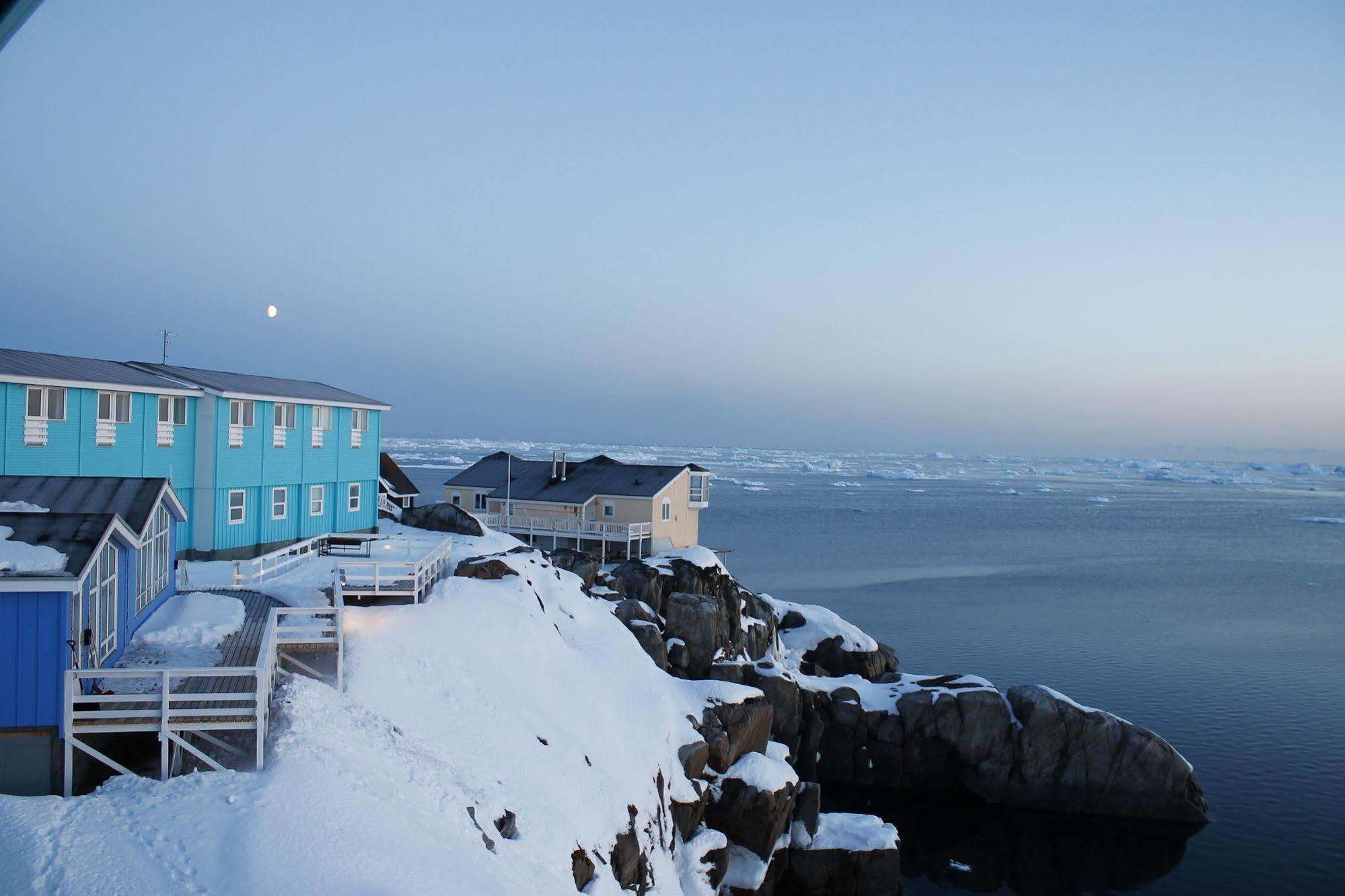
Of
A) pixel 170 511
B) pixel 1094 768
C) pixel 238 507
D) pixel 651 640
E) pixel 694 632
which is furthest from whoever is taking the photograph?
pixel 694 632

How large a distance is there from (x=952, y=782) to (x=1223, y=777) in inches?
405

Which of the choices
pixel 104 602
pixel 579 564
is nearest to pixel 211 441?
pixel 579 564

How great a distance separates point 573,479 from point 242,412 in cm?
2001

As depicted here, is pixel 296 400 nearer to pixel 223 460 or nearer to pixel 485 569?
pixel 223 460

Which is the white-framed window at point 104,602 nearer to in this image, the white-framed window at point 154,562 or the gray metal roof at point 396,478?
the white-framed window at point 154,562

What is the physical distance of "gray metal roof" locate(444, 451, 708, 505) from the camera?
45938 millimetres

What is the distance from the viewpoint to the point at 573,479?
158 ft

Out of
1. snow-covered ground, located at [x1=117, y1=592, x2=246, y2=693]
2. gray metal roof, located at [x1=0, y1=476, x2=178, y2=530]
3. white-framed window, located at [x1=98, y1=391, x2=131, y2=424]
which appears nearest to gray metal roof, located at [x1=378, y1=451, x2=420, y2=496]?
white-framed window, located at [x1=98, y1=391, x2=131, y2=424]

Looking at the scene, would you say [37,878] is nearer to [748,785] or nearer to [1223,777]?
[748,785]

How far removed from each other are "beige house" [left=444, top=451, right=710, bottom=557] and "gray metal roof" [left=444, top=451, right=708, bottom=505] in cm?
5

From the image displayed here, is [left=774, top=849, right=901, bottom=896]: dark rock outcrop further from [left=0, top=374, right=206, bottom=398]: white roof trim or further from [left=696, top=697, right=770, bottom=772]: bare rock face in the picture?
[left=0, top=374, right=206, bottom=398]: white roof trim

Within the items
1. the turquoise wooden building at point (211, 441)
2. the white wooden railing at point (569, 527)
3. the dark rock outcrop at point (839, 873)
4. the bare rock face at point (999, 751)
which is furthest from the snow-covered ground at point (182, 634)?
the white wooden railing at point (569, 527)

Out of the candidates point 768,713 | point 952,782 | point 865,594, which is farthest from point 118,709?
point 865,594

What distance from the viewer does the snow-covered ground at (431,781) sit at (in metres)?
11.6
